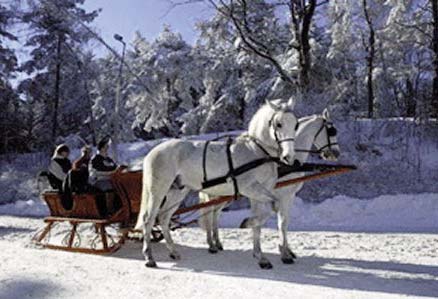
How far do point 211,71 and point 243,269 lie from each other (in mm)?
23934

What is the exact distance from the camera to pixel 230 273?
6648 millimetres

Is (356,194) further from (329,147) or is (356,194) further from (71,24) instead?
(71,24)

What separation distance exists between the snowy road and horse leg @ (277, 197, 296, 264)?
0.15 meters

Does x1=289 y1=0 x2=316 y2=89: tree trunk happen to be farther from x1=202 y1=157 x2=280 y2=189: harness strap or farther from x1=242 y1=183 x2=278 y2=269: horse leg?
x1=242 y1=183 x2=278 y2=269: horse leg

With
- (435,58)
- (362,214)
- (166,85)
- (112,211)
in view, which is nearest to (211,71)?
(166,85)

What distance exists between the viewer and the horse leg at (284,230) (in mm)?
7480

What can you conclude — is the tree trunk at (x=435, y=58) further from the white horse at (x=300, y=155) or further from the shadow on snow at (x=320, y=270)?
the shadow on snow at (x=320, y=270)

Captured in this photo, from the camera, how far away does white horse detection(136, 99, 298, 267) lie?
23.1 feet

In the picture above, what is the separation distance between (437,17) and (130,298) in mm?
19411

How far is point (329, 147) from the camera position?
27.0 ft

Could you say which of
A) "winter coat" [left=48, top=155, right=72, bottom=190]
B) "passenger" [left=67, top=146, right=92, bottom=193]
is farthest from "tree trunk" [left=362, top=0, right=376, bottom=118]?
"passenger" [left=67, top=146, right=92, bottom=193]

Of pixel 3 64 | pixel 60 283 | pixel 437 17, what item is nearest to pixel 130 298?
pixel 60 283

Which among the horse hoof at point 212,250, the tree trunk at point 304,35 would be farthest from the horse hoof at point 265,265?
the tree trunk at point 304,35

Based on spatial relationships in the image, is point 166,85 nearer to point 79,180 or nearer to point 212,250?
point 79,180
